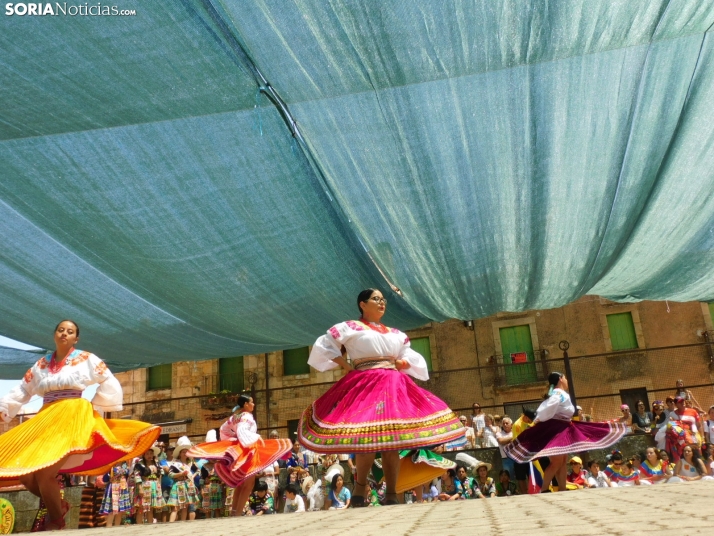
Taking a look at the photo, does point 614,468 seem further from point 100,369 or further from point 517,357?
point 517,357

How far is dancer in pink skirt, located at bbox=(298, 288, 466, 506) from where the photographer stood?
4.22 meters

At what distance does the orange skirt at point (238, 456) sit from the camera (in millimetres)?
6805

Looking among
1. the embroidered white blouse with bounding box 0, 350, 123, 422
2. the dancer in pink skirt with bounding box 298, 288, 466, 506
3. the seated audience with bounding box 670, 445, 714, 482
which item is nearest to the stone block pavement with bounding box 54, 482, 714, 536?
the dancer in pink skirt with bounding box 298, 288, 466, 506

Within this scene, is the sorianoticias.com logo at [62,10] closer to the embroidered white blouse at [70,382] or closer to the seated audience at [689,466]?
the embroidered white blouse at [70,382]

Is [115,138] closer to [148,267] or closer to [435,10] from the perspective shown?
[148,267]

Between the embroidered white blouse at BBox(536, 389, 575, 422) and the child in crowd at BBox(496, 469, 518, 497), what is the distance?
2413 millimetres

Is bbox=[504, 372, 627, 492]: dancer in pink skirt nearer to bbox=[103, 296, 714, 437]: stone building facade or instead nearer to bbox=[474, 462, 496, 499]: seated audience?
bbox=[474, 462, 496, 499]: seated audience

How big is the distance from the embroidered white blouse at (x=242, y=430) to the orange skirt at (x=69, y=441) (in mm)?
2161

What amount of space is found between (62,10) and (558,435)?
503 cm

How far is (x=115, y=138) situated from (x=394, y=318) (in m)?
3.25

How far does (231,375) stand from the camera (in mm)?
21859

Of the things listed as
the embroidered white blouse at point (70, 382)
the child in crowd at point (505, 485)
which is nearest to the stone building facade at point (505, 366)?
the child in crowd at point (505, 485)

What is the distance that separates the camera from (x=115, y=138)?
451cm

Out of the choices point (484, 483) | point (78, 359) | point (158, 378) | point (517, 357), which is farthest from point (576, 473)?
point (158, 378)
